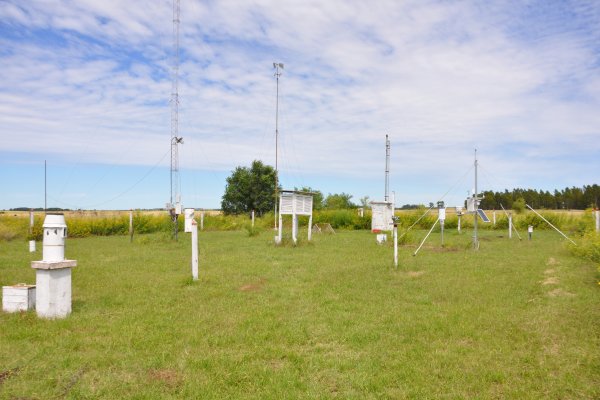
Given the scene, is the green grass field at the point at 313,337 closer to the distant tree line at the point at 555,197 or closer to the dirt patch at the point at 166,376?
the dirt patch at the point at 166,376

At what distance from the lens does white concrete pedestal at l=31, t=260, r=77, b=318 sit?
6.92 meters

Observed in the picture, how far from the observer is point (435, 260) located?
13727 mm

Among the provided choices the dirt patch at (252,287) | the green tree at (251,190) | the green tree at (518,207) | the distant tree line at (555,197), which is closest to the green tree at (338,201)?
the green tree at (251,190)

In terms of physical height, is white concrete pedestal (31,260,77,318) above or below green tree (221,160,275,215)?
below

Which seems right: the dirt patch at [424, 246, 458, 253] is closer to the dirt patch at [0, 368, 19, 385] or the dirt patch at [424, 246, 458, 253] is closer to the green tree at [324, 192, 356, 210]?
the dirt patch at [0, 368, 19, 385]

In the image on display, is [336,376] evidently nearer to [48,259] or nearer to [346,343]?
[346,343]

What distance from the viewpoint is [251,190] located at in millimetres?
46719

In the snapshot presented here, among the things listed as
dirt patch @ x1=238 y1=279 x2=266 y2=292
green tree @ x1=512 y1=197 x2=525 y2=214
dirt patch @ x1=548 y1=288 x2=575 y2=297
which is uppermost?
green tree @ x1=512 y1=197 x2=525 y2=214

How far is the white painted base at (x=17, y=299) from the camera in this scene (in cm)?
723

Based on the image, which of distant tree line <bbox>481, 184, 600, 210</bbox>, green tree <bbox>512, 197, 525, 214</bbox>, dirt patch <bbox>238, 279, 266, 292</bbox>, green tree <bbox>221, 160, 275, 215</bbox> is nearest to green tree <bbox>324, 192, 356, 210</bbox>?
green tree <bbox>221, 160, 275, 215</bbox>

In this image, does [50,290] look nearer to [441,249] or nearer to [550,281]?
[550,281]

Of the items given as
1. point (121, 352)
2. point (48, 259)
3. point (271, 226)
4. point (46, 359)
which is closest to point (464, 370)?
point (121, 352)

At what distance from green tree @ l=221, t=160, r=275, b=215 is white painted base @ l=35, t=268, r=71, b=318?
39083 mm

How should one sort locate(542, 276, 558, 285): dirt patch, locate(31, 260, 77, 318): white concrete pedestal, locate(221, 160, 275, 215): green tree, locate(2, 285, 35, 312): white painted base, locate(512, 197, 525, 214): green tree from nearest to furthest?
locate(31, 260, 77, 318): white concrete pedestal
locate(2, 285, 35, 312): white painted base
locate(542, 276, 558, 285): dirt patch
locate(512, 197, 525, 214): green tree
locate(221, 160, 275, 215): green tree
